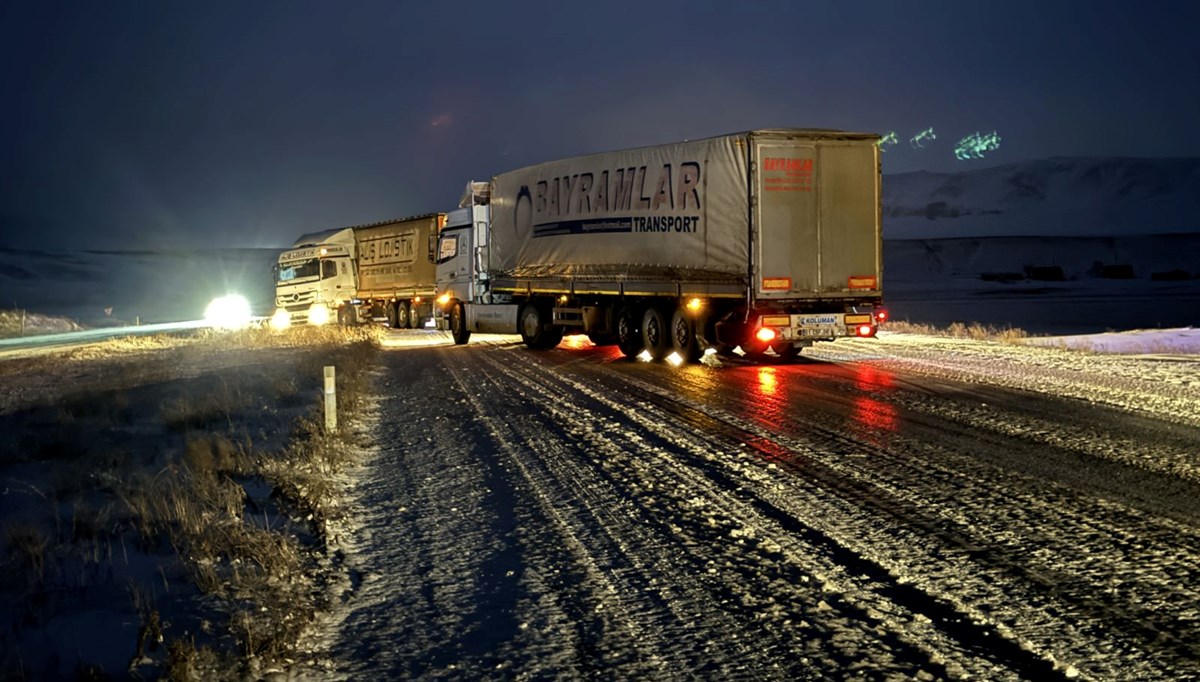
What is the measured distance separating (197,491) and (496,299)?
68.9 feet

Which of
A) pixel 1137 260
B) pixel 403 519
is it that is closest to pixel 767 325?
pixel 403 519

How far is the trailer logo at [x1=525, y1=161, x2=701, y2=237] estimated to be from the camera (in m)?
20.7

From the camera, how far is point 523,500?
8711mm

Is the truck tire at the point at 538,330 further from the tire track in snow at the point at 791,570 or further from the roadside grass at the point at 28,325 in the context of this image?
the roadside grass at the point at 28,325


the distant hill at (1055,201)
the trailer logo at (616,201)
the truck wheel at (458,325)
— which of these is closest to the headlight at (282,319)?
the truck wheel at (458,325)

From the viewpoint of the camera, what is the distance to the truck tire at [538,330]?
2695 cm

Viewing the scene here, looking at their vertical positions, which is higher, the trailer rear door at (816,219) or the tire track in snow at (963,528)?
the trailer rear door at (816,219)

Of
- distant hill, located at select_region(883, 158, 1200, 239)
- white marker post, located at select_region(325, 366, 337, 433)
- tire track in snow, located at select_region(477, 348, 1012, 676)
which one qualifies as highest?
distant hill, located at select_region(883, 158, 1200, 239)

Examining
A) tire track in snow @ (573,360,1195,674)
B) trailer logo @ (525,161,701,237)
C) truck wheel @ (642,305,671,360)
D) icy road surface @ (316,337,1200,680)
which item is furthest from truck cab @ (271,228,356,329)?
tire track in snow @ (573,360,1195,674)

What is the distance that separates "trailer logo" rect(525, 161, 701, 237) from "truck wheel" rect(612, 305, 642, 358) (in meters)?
1.76

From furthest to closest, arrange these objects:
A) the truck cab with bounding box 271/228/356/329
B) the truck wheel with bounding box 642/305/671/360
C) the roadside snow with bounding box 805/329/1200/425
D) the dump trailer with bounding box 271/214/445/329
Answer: the truck cab with bounding box 271/228/356/329 → the dump trailer with bounding box 271/214/445/329 → the truck wheel with bounding box 642/305/671/360 → the roadside snow with bounding box 805/329/1200/425

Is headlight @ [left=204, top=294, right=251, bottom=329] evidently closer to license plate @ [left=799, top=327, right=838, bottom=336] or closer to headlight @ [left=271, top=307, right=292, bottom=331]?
headlight @ [left=271, top=307, right=292, bottom=331]

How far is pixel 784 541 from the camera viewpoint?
23.1ft

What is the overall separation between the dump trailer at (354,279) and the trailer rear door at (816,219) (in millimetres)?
23371
